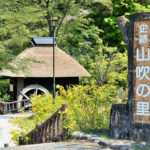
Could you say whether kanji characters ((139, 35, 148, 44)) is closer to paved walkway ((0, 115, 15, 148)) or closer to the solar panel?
paved walkway ((0, 115, 15, 148))

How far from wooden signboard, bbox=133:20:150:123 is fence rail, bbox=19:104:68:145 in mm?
1819

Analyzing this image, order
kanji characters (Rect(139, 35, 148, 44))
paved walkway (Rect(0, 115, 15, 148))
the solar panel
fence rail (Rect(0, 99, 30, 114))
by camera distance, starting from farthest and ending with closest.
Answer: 1. the solar panel
2. fence rail (Rect(0, 99, 30, 114))
3. paved walkway (Rect(0, 115, 15, 148))
4. kanji characters (Rect(139, 35, 148, 44))

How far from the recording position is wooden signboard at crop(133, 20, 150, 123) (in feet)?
23.3

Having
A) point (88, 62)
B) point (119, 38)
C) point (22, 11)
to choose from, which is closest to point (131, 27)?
point (22, 11)

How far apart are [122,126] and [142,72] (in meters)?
1.44

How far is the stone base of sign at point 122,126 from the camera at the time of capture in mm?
7192

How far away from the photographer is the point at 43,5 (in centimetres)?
2542

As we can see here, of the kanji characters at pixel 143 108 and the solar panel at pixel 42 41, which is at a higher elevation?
the solar panel at pixel 42 41

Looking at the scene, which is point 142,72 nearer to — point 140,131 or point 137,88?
point 137,88

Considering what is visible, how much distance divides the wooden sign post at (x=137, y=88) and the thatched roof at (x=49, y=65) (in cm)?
1251

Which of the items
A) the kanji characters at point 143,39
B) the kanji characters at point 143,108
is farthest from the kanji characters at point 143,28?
the kanji characters at point 143,108

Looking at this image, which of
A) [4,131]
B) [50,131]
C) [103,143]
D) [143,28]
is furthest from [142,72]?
[4,131]

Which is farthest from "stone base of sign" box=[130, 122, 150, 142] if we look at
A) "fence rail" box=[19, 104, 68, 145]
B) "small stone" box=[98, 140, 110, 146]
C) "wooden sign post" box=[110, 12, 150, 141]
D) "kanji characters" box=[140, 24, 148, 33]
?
"kanji characters" box=[140, 24, 148, 33]

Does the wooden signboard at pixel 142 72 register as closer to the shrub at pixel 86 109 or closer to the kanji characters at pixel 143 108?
the kanji characters at pixel 143 108
